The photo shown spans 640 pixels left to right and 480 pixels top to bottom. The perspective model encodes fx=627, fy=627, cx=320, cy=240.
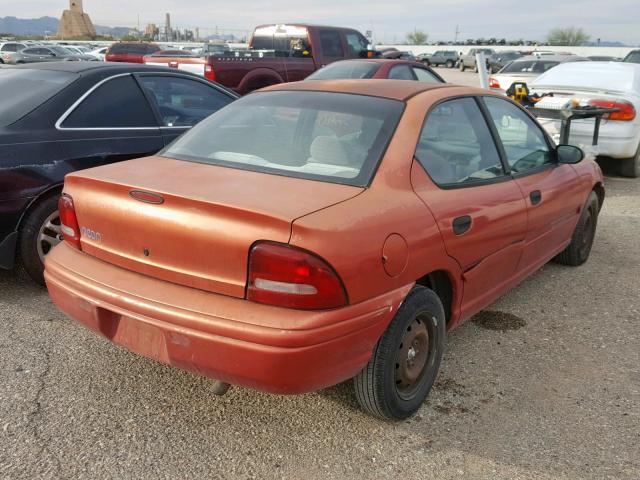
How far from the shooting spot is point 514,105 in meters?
4.10

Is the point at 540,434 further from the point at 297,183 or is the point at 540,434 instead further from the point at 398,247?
the point at 297,183

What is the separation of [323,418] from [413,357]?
1.64 feet

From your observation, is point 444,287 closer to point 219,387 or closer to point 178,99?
point 219,387

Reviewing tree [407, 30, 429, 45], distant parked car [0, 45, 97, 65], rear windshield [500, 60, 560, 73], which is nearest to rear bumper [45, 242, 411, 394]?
rear windshield [500, 60, 560, 73]

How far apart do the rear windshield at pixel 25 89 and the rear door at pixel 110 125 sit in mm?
203

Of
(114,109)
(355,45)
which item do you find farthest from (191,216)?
(355,45)

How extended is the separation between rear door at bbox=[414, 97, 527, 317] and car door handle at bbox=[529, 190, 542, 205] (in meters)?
0.15

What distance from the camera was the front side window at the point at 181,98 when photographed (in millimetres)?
5012

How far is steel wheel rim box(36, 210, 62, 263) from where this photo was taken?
408 cm

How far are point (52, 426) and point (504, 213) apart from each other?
7.99ft

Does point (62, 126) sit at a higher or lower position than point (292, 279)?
higher

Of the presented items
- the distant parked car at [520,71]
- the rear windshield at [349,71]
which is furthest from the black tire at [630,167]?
the rear windshield at [349,71]

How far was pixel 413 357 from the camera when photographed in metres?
2.88

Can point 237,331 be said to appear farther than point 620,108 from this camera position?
No
